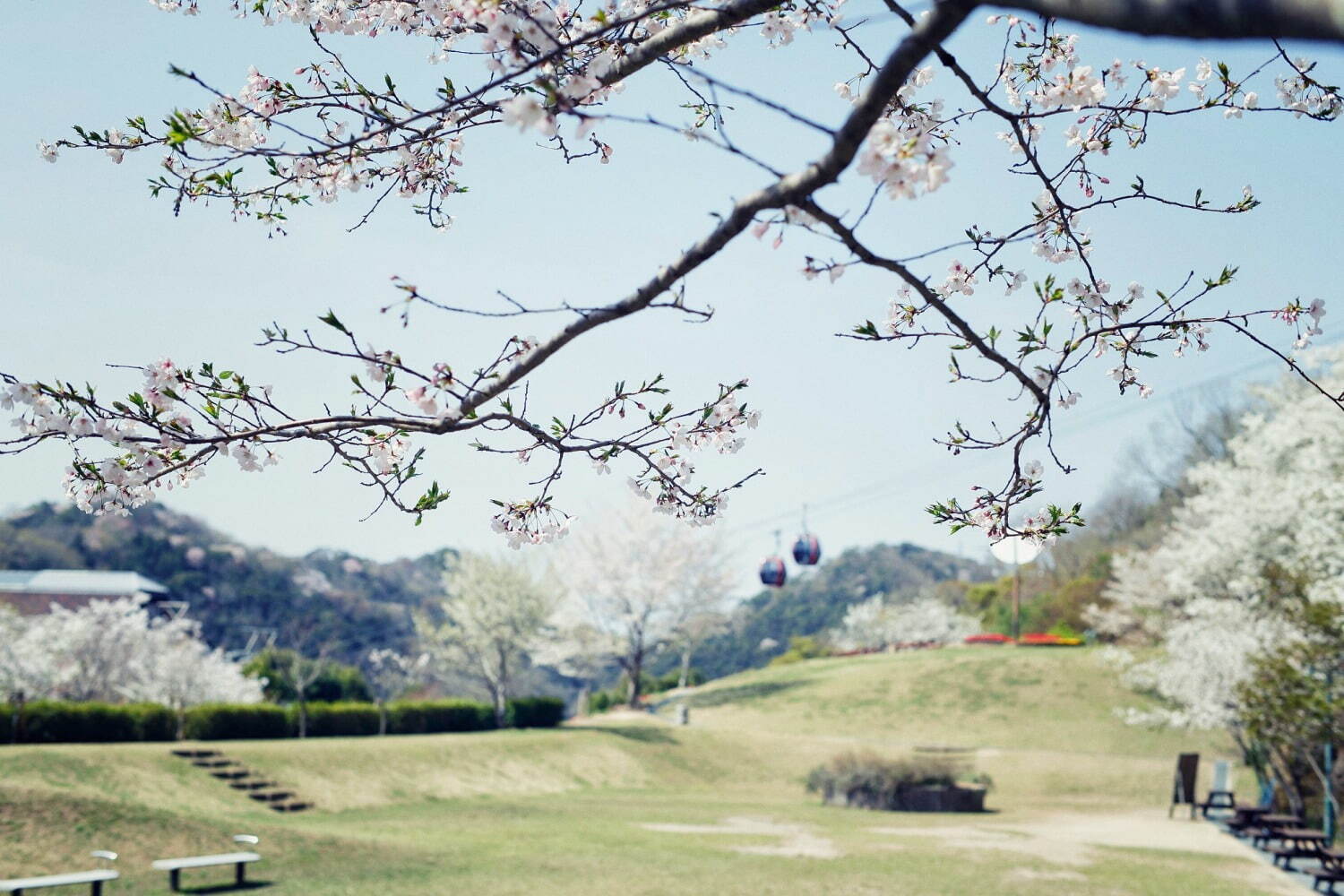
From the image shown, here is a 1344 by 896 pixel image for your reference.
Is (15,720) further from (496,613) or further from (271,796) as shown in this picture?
(496,613)

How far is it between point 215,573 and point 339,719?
32674 mm

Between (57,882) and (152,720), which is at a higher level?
(57,882)

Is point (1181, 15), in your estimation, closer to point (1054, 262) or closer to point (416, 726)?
point (1054, 262)

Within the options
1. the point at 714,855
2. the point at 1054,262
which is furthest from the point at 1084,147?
the point at 714,855

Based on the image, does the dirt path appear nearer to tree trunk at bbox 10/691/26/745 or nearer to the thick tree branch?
the thick tree branch

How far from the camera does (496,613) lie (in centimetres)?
3419

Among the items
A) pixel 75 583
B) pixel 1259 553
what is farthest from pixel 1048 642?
pixel 75 583

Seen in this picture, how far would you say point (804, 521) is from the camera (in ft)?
103

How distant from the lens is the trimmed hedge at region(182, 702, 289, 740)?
73.0 feet

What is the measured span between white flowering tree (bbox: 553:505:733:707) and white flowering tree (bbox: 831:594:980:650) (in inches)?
514

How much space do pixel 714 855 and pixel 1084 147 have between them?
11692 mm

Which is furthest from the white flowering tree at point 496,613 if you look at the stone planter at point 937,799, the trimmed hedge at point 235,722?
the stone planter at point 937,799

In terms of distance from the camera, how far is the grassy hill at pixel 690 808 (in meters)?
12.7

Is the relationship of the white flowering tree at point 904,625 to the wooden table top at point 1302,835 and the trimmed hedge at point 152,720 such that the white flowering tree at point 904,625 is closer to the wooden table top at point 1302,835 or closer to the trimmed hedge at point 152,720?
the trimmed hedge at point 152,720
